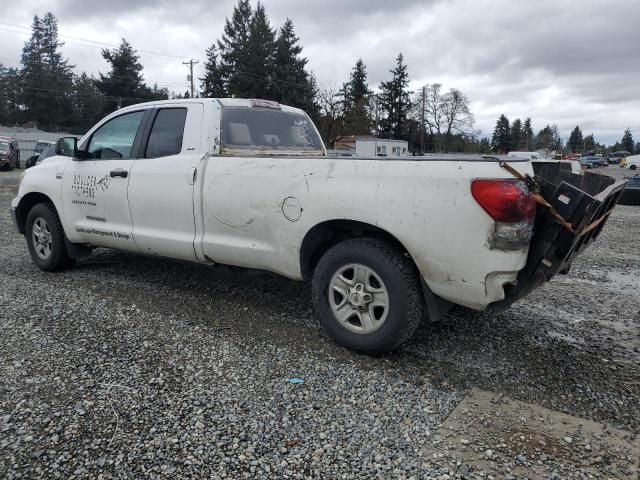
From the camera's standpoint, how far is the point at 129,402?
301cm

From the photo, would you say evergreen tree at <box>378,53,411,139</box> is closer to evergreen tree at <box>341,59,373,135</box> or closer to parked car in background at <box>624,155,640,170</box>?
evergreen tree at <box>341,59,373,135</box>

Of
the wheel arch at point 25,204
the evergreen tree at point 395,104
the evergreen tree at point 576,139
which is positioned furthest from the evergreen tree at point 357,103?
the evergreen tree at point 576,139

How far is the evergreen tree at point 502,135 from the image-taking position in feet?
333

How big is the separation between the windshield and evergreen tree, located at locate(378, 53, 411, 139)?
65.9m

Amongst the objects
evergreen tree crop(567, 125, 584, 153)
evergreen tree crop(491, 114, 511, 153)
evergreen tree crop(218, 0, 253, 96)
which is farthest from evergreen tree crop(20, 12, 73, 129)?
evergreen tree crop(567, 125, 584, 153)

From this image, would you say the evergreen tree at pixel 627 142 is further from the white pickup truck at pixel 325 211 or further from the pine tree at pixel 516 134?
the white pickup truck at pixel 325 211

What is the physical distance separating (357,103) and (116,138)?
210ft

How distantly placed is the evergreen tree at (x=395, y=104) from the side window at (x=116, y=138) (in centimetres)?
6635

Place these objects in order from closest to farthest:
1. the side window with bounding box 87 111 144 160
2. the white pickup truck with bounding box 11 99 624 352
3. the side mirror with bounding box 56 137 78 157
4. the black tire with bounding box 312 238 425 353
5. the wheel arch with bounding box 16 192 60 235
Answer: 1. the white pickup truck with bounding box 11 99 624 352
2. the black tire with bounding box 312 238 425 353
3. the side window with bounding box 87 111 144 160
4. the side mirror with bounding box 56 137 78 157
5. the wheel arch with bounding box 16 192 60 235

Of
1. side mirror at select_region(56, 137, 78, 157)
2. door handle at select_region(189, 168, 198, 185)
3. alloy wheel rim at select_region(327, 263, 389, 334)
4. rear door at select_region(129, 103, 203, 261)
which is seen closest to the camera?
alloy wheel rim at select_region(327, 263, 389, 334)

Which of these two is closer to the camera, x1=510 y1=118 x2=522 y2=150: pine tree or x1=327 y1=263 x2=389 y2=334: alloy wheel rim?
x1=327 y1=263 x2=389 y2=334: alloy wheel rim

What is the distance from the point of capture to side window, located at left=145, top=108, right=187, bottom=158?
Result: 184 inches

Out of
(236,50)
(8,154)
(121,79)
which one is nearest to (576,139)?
(236,50)

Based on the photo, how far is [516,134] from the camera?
104312mm
